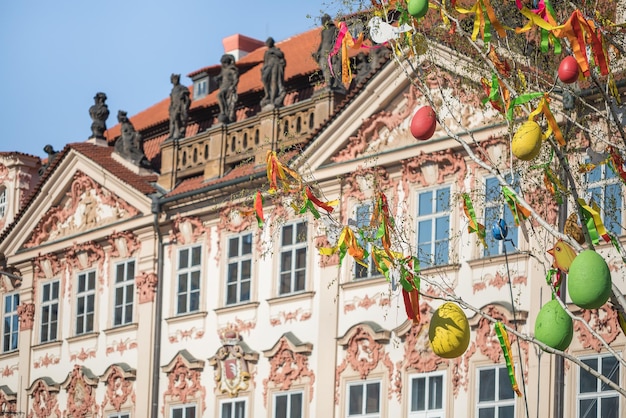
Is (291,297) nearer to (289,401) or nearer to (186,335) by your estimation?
(289,401)

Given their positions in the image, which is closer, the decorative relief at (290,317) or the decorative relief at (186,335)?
the decorative relief at (290,317)

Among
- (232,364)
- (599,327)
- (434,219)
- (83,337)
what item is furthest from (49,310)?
(599,327)

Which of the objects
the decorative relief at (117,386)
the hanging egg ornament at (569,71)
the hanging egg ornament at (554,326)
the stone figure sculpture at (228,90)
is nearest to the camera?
the hanging egg ornament at (554,326)

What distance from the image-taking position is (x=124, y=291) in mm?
30453

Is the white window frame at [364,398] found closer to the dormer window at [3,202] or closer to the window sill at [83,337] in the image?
the window sill at [83,337]

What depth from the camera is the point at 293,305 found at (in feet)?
87.8

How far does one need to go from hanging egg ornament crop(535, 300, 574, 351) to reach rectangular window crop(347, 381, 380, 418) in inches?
405

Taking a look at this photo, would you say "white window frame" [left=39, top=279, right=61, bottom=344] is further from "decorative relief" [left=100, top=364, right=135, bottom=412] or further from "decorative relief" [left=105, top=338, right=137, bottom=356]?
"decorative relief" [left=100, top=364, right=135, bottom=412]

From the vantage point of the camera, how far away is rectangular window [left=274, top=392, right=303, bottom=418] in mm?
26312

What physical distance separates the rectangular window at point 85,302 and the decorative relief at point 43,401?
1.18 m

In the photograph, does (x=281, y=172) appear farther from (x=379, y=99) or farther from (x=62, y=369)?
(x=62, y=369)

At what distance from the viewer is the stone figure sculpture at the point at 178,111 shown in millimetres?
30281

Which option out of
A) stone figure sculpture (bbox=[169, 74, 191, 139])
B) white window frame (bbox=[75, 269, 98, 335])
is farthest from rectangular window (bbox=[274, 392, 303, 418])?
stone figure sculpture (bbox=[169, 74, 191, 139])

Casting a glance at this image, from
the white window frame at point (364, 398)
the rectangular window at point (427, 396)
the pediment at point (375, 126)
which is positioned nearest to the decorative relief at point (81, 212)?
the pediment at point (375, 126)
